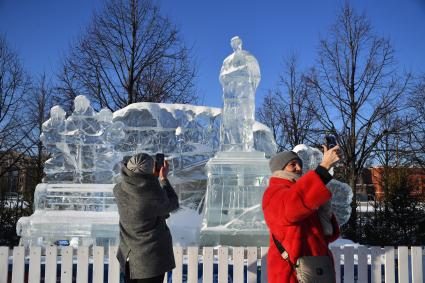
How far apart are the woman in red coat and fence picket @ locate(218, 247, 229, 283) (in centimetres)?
140

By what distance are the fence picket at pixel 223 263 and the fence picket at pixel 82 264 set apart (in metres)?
1.22

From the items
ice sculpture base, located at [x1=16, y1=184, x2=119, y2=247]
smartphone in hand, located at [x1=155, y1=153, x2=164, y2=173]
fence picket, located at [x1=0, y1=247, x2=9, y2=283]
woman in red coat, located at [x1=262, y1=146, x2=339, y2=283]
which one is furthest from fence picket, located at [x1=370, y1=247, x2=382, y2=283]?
ice sculpture base, located at [x1=16, y1=184, x2=119, y2=247]

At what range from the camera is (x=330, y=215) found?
2.44 meters

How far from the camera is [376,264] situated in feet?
12.6

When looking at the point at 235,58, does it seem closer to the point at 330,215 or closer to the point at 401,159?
the point at 330,215

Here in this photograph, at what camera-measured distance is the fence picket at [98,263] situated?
3818 millimetres

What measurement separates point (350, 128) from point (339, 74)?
6.40 feet

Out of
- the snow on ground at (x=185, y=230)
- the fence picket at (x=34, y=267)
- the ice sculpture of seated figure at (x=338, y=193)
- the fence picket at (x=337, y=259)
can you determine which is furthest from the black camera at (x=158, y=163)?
the ice sculpture of seated figure at (x=338, y=193)

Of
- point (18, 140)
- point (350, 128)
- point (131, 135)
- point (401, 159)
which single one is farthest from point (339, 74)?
point (18, 140)

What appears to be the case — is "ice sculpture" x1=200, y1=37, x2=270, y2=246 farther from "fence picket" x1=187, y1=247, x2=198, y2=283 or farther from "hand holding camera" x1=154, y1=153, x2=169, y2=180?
"hand holding camera" x1=154, y1=153, x2=169, y2=180

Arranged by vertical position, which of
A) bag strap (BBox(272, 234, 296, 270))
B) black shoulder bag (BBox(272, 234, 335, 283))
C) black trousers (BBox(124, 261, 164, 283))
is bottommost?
black trousers (BBox(124, 261, 164, 283))

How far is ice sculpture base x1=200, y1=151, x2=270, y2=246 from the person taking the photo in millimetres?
5793

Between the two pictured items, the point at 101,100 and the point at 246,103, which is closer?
the point at 246,103

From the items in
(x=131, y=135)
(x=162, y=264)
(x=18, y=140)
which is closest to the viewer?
(x=162, y=264)
